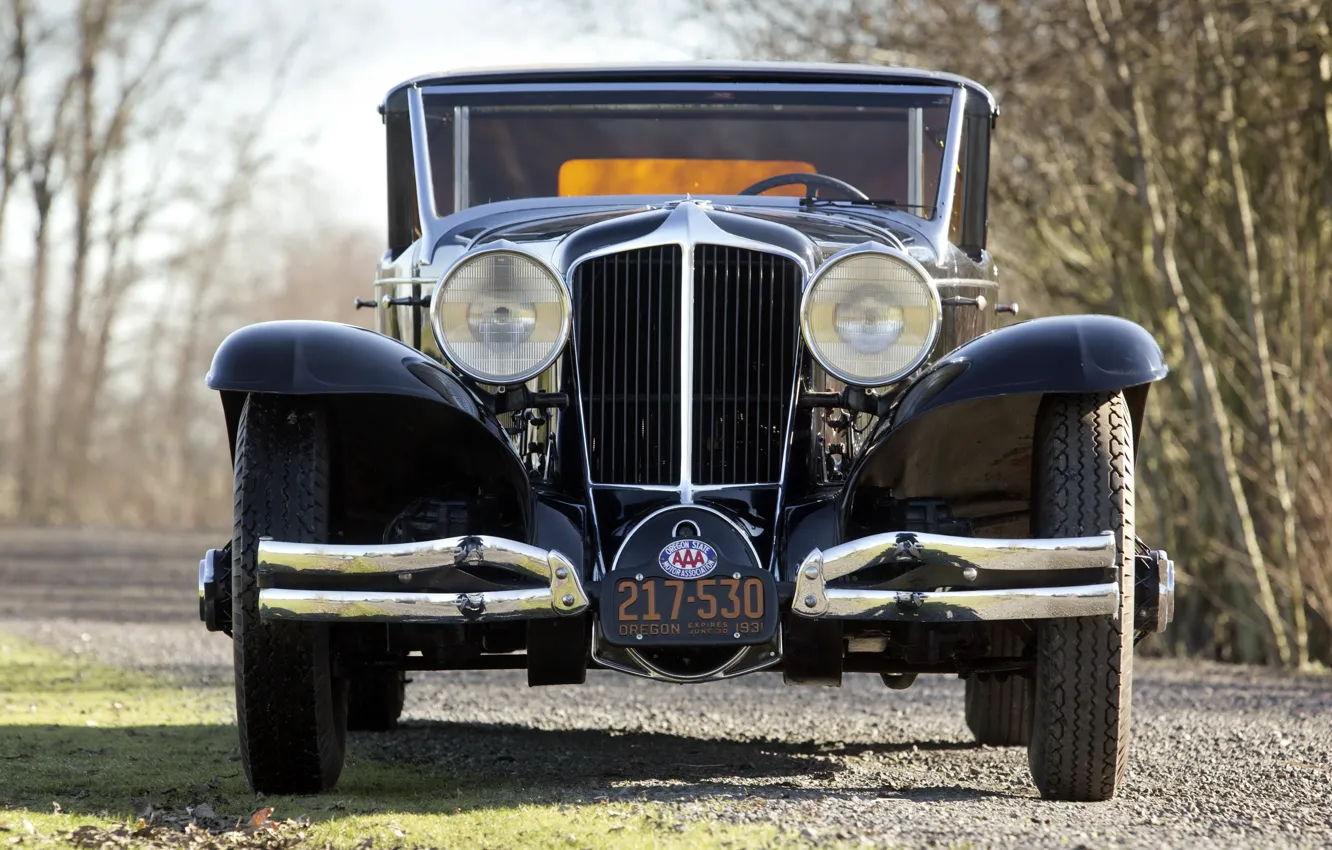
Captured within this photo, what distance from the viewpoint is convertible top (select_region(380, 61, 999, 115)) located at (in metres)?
5.59

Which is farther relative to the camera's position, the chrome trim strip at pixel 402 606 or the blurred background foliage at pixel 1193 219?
the blurred background foliage at pixel 1193 219

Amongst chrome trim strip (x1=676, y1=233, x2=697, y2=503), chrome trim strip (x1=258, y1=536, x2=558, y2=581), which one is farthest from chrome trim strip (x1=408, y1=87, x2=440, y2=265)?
chrome trim strip (x1=258, y1=536, x2=558, y2=581)

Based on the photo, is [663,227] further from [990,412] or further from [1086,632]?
[1086,632]

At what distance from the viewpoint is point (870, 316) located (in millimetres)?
4332

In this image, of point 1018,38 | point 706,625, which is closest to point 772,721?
point 706,625

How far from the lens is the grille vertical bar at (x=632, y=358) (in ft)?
14.4

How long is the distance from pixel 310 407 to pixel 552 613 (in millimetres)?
828

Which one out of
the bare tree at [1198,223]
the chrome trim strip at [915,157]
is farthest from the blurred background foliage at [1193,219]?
the chrome trim strip at [915,157]

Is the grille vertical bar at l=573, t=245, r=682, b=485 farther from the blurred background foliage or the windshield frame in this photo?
the blurred background foliage

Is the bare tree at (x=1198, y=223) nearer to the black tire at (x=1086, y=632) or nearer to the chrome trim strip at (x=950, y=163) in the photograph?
the chrome trim strip at (x=950, y=163)

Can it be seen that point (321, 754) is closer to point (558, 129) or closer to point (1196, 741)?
point (558, 129)

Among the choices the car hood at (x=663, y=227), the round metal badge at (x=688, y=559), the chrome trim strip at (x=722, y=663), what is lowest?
the chrome trim strip at (x=722, y=663)

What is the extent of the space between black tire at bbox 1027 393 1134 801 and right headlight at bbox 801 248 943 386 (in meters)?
0.42

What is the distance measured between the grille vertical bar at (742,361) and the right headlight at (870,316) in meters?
0.14
